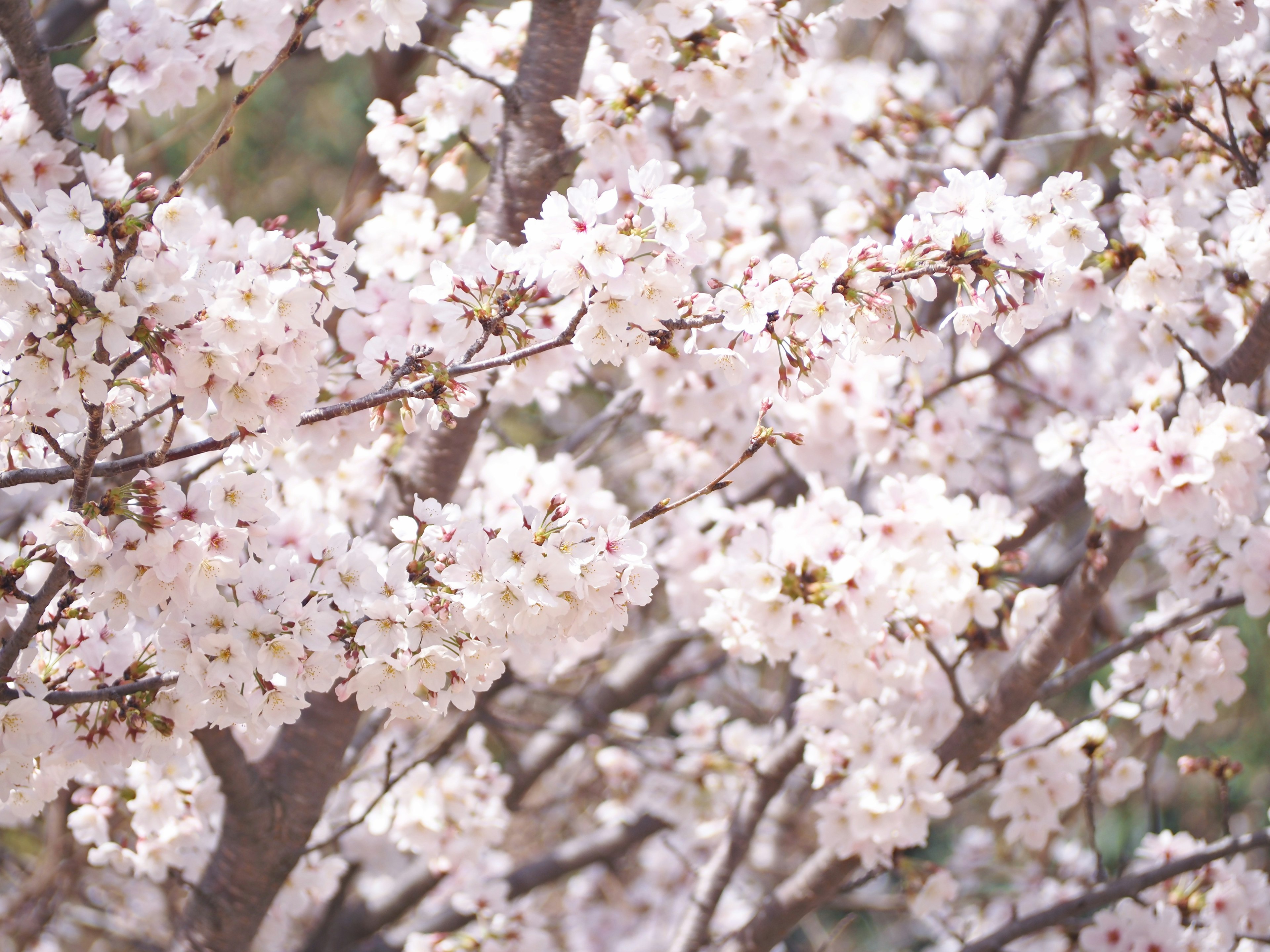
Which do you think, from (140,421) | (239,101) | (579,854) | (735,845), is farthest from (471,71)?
(579,854)

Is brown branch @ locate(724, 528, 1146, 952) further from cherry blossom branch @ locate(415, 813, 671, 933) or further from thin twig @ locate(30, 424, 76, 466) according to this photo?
thin twig @ locate(30, 424, 76, 466)

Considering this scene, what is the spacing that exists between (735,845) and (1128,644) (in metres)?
1.22

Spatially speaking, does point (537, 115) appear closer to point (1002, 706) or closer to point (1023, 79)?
point (1002, 706)

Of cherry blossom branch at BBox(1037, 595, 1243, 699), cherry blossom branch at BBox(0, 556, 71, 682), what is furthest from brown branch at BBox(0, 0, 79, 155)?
cherry blossom branch at BBox(1037, 595, 1243, 699)

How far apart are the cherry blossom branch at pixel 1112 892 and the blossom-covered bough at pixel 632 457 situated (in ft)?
0.04

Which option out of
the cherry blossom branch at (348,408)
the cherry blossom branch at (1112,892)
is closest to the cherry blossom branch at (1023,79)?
the cherry blossom branch at (1112,892)

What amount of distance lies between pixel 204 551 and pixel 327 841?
933 millimetres

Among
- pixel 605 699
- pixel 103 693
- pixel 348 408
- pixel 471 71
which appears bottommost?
pixel 103 693

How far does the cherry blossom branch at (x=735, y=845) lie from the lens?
2.82 metres

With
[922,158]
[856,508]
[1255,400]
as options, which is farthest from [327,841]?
[922,158]

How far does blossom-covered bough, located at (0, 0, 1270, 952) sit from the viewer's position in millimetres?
1471

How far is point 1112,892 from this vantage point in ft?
7.84

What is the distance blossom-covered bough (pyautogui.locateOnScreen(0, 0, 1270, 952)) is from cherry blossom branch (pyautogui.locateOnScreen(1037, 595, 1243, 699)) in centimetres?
2

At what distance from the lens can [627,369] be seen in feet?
9.01
